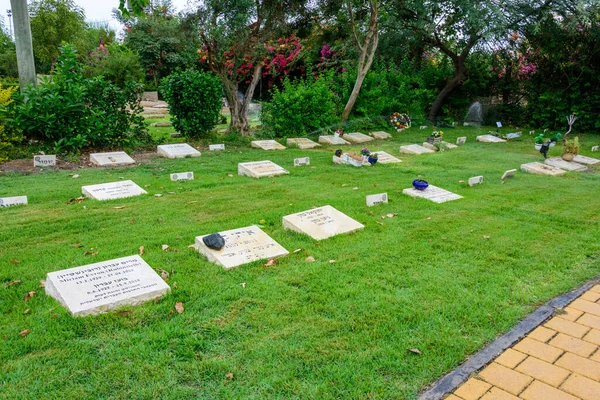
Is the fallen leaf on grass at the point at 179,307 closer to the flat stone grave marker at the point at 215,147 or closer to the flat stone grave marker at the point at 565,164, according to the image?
the flat stone grave marker at the point at 215,147

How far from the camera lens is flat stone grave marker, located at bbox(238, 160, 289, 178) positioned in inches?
286

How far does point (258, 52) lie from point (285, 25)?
4.06 feet

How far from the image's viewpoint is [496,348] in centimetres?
275

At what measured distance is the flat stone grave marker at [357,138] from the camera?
11.7 metres

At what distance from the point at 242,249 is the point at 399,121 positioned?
11.0 metres

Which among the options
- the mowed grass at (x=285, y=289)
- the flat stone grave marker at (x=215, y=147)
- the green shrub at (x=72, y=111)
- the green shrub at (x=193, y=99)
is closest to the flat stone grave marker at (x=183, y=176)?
the mowed grass at (x=285, y=289)

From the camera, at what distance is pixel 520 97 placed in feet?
48.7

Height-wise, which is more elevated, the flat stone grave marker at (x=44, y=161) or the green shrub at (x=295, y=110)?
the green shrub at (x=295, y=110)

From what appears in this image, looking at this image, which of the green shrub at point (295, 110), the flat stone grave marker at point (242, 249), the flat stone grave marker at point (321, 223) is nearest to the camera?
the flat stone grave marker at point (242, 249)

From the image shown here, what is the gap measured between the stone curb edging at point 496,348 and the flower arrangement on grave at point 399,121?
10.6 m

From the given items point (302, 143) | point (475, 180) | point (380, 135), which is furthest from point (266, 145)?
point (475, 180)

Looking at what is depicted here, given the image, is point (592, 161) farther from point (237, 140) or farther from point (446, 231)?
point (237, 140)

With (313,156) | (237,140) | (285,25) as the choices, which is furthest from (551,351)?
(285,25)

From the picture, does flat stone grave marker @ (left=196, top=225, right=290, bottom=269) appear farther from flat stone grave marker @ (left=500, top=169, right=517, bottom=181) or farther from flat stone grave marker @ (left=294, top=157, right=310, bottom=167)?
flat stone grave marker @ (left=500, top=169, right=517, bottom=181)
